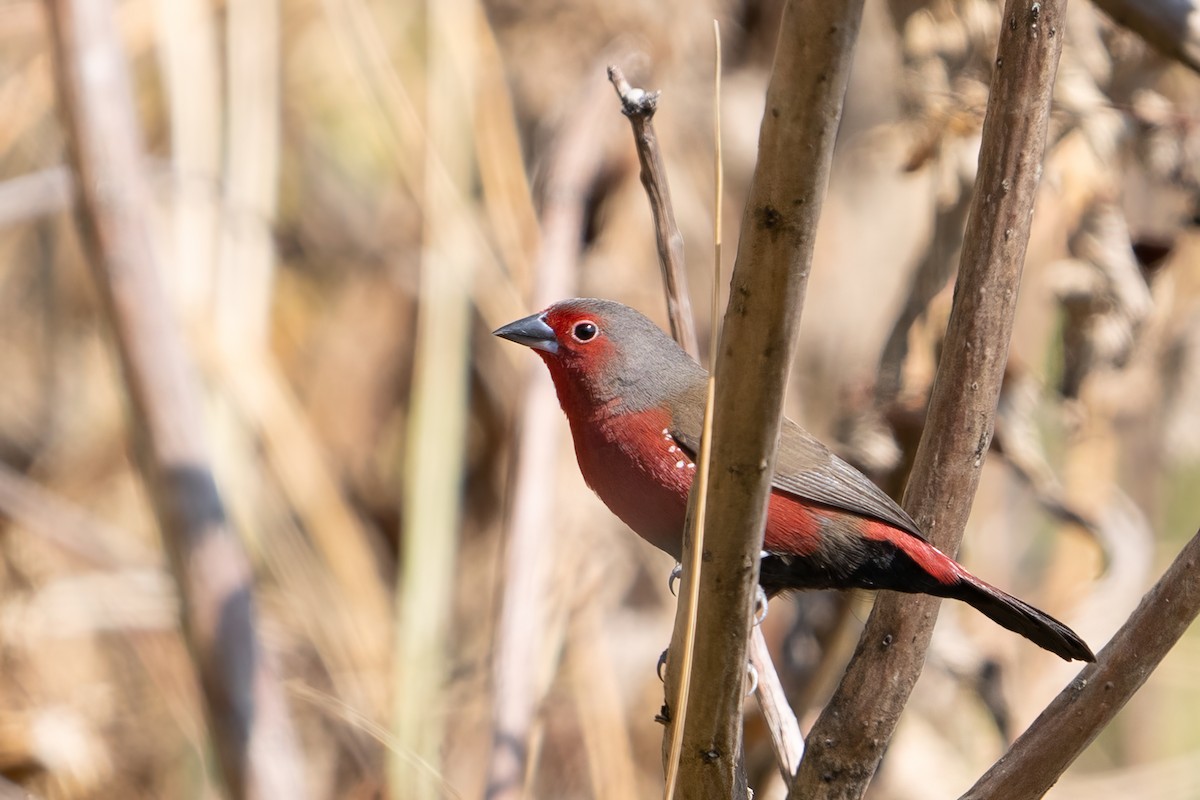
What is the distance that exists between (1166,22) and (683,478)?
54.0 inches

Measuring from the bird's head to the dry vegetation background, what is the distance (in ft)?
0.93

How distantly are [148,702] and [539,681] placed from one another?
197 cm

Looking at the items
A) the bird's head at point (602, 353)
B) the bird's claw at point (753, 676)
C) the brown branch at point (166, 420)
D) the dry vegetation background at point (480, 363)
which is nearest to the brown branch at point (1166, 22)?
the dry vegetation background at point (480, 363)

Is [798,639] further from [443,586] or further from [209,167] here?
[209,167]

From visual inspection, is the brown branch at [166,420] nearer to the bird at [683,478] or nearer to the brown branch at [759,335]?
the bird at [683,478]

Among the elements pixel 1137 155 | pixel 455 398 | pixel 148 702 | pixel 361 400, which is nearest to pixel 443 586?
pixel 455 398

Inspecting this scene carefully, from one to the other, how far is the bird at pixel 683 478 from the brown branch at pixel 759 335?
2.21 ft

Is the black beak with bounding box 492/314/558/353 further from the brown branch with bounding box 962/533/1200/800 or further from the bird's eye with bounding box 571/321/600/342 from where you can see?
the brown branch with bounding box 962/533/1200/800

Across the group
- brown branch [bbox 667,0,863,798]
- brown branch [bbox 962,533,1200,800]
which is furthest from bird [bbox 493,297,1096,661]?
brown branch [bbox 667,0,863,798]

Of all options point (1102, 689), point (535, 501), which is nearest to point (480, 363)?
point (535, 501)

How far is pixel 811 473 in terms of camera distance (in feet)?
7.96

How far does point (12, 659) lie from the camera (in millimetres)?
3912

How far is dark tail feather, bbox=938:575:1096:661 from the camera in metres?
2.01

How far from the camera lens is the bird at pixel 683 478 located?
2121mm
